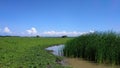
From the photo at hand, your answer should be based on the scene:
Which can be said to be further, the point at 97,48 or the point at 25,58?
the point at 97,48

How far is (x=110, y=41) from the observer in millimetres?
16516

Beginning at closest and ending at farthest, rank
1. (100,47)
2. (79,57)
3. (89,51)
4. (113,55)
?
(113,55) < (100,47) < (89,51) < (79,57)

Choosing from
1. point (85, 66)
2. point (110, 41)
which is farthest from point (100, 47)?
point (85, 66)

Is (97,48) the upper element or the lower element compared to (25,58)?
upper

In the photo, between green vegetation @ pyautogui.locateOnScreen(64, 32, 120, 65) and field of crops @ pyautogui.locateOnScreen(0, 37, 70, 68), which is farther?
green vegetation @ pyautogui.locateOnScreen(64, 32, 120, 65)

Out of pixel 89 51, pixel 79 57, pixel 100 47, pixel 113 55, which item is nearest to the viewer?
pixel 113 55

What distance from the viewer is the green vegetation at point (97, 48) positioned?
15.8m

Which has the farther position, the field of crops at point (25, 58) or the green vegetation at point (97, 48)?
the green vegetation at point (97, 48)

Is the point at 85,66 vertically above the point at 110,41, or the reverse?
the point at 110,41

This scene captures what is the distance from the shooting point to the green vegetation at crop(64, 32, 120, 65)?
51.7ft

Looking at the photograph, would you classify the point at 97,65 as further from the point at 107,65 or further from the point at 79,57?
the point at 79,57

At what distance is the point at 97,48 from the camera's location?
1680 centimetres

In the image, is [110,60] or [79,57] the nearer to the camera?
[110,60]

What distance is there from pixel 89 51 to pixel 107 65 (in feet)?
8.78
